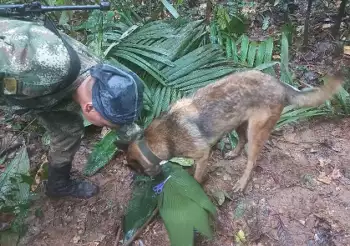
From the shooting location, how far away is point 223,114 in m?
3.80

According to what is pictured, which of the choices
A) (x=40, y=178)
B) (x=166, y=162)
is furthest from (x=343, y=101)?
(x=40, y=178)

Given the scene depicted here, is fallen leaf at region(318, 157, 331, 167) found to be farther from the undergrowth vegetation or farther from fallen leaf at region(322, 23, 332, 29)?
fallen leaf at region(322, 23, 332, 29)

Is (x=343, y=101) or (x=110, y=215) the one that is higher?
(x=343, y=101)

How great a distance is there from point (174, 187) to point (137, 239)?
68cm

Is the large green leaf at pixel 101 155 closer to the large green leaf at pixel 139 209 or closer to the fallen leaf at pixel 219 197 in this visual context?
the large green leaf at pixel 139 209

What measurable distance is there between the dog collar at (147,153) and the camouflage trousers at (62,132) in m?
0.57

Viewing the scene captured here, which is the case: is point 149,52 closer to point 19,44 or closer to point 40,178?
point 40,178

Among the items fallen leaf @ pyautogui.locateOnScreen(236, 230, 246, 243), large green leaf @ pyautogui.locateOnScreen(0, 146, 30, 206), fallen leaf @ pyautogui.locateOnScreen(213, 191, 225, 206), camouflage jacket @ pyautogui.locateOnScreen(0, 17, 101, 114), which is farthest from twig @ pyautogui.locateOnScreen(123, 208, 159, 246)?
camouflage jacket @ pyautogui.locateOnScreen(0, 17, 101, 114)

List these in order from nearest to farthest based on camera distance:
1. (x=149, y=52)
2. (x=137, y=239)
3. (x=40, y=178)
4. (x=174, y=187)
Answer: (x=174, y=187), (x=137, y=239), (x=40, y=178), (x=149, y=52)

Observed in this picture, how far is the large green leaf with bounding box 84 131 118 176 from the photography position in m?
4.33

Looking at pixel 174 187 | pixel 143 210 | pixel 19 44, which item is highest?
pixel 19 44

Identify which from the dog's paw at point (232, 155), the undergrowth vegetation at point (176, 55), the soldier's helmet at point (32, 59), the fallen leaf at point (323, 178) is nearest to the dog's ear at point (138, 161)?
the undergrowth vegetation at point (176, 55)

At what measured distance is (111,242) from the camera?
145 inches

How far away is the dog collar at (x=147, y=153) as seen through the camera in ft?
11.5
